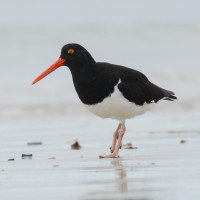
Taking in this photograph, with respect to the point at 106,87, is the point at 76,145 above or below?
below

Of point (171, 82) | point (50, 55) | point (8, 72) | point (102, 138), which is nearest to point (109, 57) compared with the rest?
point (50, 55)

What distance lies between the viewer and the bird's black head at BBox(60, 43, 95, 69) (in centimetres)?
756

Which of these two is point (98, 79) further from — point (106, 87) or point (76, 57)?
point (76, 57)

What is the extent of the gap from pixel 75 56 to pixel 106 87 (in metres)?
0.62

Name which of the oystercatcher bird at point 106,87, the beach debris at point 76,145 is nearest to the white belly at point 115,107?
the oystercatcher bird at point 106,87

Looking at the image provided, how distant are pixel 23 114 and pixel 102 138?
4.11 m

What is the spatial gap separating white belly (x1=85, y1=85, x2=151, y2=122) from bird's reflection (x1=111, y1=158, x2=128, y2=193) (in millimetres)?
832

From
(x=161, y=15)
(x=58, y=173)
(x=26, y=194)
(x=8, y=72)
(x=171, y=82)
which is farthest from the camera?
(x=161, y=15)

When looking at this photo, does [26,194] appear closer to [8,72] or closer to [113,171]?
[113,171]

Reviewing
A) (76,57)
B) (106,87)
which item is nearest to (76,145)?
(106,87)

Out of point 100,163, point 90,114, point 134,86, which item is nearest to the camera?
point 100,163

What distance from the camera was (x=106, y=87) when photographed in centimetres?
725

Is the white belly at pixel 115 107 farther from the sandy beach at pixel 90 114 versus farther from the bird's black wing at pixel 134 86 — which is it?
the sandy beach at pixel 90 114

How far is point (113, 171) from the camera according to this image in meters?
5.62
